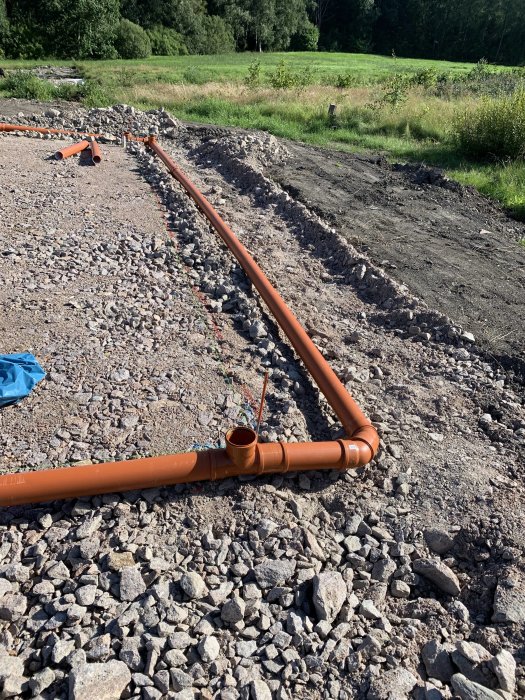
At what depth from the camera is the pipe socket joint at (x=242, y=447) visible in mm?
3305

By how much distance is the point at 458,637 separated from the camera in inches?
113

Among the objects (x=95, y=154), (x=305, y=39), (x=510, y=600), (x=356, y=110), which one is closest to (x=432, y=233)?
(x=510, y=600)

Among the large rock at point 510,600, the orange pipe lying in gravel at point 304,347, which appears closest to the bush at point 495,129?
the orange pipe lying in gravel at point 304,347

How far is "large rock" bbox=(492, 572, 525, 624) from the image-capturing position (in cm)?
290

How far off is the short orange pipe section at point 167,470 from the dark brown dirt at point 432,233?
272cm

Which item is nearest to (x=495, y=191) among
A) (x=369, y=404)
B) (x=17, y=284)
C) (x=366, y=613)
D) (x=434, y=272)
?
(x=434, y=272)

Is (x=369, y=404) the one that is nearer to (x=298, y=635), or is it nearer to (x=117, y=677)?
(x=298, y=635)

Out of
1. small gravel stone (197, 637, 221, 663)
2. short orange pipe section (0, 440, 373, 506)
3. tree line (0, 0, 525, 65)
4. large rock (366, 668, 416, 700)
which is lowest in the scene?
large rock (366, 668, 416, 700)

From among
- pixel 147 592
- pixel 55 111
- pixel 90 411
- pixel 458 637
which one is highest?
pixel 55 111

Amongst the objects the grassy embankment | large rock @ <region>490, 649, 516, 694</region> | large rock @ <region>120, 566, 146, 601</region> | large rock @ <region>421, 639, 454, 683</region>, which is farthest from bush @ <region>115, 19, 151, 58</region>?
large rock @ <region>490, 649, 516, 694</region>

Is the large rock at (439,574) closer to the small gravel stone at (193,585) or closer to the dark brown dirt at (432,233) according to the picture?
the small gravel stone at (193,585)

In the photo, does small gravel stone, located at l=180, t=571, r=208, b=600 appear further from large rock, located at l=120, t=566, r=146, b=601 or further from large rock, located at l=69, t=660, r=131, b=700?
large rock, located at l=69, t=660, r=131, b=700

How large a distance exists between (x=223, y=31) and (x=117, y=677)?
183 ft

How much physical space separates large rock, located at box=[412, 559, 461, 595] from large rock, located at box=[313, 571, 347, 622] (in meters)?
0.54
